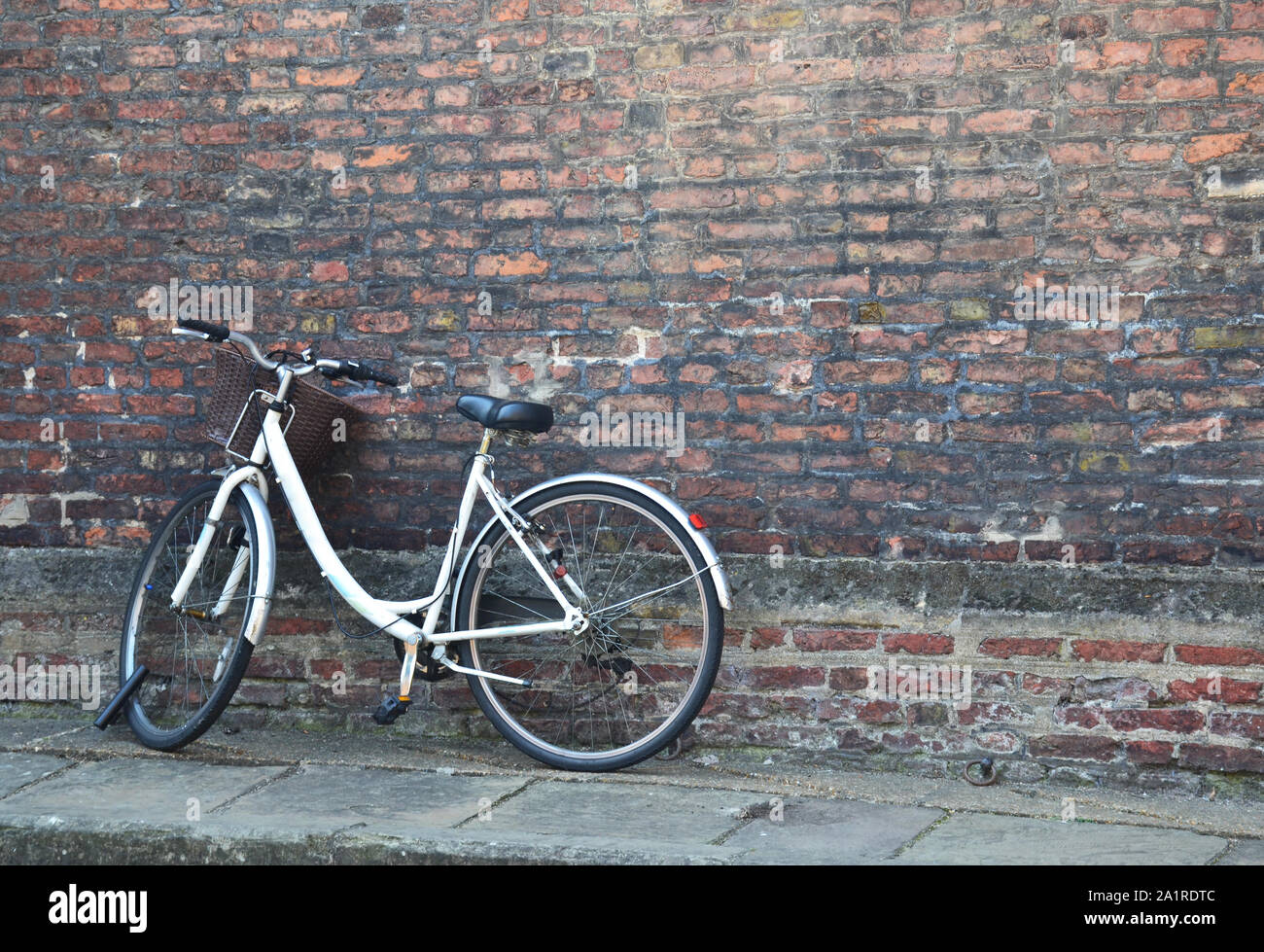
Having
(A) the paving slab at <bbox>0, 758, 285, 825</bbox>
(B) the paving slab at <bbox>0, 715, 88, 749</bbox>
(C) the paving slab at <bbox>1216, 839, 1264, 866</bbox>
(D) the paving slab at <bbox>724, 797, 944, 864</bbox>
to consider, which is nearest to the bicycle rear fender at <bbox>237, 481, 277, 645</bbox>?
(A) the paving slab at <bbox>0, 758, 285, 825</bbox>

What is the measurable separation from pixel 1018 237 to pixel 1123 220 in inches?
11.1

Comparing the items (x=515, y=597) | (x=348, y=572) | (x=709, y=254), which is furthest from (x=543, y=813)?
(x=709, y=254)

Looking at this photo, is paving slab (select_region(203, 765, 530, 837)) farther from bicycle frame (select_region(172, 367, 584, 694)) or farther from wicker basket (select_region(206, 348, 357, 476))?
wicker basket (select_region(206, 348, 357, 476))

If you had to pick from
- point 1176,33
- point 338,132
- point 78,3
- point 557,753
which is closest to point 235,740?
point 557,753

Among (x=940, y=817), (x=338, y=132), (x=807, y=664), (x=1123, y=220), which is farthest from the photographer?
(x=338, y=132)

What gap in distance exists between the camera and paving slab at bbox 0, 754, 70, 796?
3.54 meters

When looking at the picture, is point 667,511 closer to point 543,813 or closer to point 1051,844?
point 543,813

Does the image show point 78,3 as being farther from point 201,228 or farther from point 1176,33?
point 1176,33

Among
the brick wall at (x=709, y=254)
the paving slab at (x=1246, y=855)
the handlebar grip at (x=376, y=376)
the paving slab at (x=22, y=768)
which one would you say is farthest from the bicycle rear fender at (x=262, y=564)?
the paving slab at (x=1246, y=855)

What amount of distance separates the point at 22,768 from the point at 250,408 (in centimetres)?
124

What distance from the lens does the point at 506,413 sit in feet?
11.7

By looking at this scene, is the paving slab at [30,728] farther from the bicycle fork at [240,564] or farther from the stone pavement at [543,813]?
the bicycle fork at [240,564]

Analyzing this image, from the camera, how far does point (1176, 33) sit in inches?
134

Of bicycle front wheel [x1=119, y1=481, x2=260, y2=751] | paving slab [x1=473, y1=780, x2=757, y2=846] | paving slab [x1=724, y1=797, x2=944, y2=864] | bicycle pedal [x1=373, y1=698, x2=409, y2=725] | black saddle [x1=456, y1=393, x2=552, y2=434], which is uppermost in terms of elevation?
black saddle [x1=456, y1=393, x2=552, y2=434]
